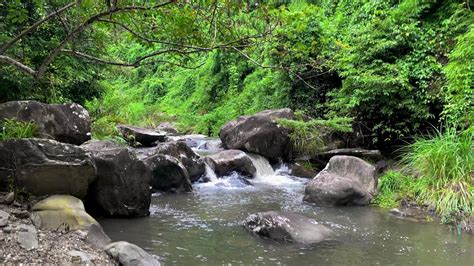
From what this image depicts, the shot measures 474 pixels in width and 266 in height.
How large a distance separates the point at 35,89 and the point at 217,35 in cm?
844

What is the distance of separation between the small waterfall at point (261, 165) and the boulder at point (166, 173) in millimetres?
3084

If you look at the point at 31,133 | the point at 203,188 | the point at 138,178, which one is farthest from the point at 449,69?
the point at 31,133

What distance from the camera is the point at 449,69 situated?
9797mm

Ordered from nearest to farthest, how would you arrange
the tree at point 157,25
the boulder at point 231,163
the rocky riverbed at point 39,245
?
the tree at point 157,25 < the rocky riverbed at point 39,245 < the boulder at point 231,163

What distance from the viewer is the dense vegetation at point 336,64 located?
3.85 meters

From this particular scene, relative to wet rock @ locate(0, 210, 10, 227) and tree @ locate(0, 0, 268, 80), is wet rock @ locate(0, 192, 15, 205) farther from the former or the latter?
tree @ locate(0, 0, 268, 80)

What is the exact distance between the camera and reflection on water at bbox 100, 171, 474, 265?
5.95m

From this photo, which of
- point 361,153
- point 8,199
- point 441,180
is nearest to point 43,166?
point 8,199

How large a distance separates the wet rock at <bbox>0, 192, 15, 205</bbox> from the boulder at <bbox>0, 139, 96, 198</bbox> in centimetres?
21

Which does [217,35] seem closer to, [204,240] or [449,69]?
[204,240]

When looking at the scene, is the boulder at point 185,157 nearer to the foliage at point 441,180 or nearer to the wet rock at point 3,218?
the foliage at point 441,180

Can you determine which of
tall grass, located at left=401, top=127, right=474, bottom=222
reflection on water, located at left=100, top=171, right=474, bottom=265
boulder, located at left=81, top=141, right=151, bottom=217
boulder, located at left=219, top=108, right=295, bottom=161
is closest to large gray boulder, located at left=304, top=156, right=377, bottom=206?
reflection on water, located at left=100, top=171, right=474, bottom=265

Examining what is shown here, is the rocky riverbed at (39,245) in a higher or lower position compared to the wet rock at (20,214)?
lower

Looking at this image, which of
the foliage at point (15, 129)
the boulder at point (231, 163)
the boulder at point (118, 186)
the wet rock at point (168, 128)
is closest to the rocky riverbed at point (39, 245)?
the boulder at point (118, 186)
